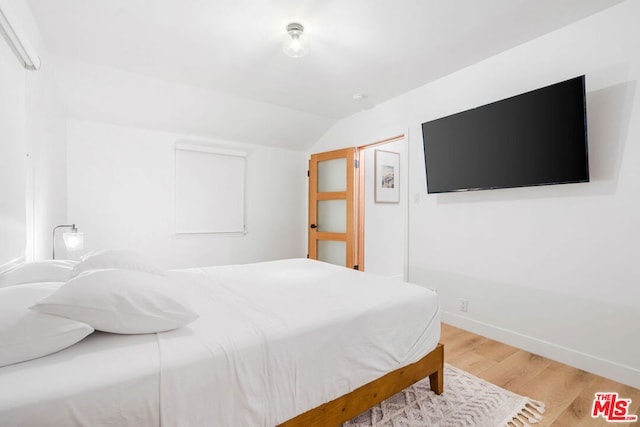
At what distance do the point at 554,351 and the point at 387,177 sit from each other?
302 cm

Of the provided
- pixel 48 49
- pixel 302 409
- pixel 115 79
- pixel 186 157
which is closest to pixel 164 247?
pixel 186 157

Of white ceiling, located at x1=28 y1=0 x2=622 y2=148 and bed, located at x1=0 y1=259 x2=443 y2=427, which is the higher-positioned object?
white ceiling, located at x1=28 y1=0 x2=622 y2=148

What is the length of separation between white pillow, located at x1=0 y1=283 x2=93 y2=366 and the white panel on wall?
3023 mm

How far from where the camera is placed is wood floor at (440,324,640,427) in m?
1.66

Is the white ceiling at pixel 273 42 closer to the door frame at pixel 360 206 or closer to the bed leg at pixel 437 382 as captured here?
the door frame at pixel 360 206

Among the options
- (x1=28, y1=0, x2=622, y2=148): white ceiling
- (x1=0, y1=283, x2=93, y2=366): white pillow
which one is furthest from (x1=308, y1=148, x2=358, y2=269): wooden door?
(x1=0, y1=283, x2=93, y2=366): white pillow

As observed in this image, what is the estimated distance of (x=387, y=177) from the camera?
15.4ft

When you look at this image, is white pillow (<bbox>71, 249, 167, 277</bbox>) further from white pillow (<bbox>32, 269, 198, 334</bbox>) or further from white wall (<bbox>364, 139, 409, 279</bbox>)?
white wall (<bbox>364, 139, 409, 279</bbox>)

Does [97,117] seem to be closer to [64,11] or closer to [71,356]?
[64,11]

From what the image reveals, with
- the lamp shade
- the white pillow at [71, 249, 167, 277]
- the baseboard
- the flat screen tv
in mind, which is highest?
the flat screen tv

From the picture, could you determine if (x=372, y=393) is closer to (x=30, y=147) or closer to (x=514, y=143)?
(x=514, y=143)

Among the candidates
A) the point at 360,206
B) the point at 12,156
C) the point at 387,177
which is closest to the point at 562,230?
the point at 360,206

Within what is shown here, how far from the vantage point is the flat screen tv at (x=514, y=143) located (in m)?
2.04

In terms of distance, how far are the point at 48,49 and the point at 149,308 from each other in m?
2.82
